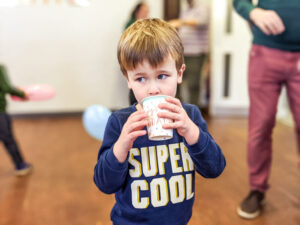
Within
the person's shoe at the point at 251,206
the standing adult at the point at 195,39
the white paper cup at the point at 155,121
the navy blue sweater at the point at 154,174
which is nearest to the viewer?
the white paper cup at the point at 155,121

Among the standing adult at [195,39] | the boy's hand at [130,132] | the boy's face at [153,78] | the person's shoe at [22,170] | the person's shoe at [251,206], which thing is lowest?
the person's shoe at [22,170]

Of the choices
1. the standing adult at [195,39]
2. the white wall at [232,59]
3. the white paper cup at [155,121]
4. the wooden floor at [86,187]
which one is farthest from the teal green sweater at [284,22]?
the white wall at [232,59]

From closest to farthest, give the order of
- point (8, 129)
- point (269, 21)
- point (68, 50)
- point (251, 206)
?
point (269, 21), point (251, 206), point (8, 129), point (68, 50)

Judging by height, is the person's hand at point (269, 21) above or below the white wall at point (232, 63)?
above

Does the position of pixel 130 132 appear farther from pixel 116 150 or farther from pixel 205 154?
pixel 205 154

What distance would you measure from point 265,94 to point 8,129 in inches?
58.7

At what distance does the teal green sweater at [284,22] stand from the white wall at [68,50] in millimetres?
1843

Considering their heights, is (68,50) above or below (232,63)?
above

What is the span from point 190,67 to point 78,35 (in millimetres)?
1180

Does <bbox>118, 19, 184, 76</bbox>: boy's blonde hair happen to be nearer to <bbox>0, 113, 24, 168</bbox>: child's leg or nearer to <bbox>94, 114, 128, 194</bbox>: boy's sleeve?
<bbox>94, 114, 128, 194</bbox>: boy's sleeve

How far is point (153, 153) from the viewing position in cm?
63

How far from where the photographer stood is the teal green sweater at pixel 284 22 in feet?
3.39

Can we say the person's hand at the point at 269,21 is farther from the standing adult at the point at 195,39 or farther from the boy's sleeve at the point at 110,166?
the standing adult at the point at 195,39

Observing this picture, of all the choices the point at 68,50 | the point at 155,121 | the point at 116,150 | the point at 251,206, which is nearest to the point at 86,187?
the point at 251,206
